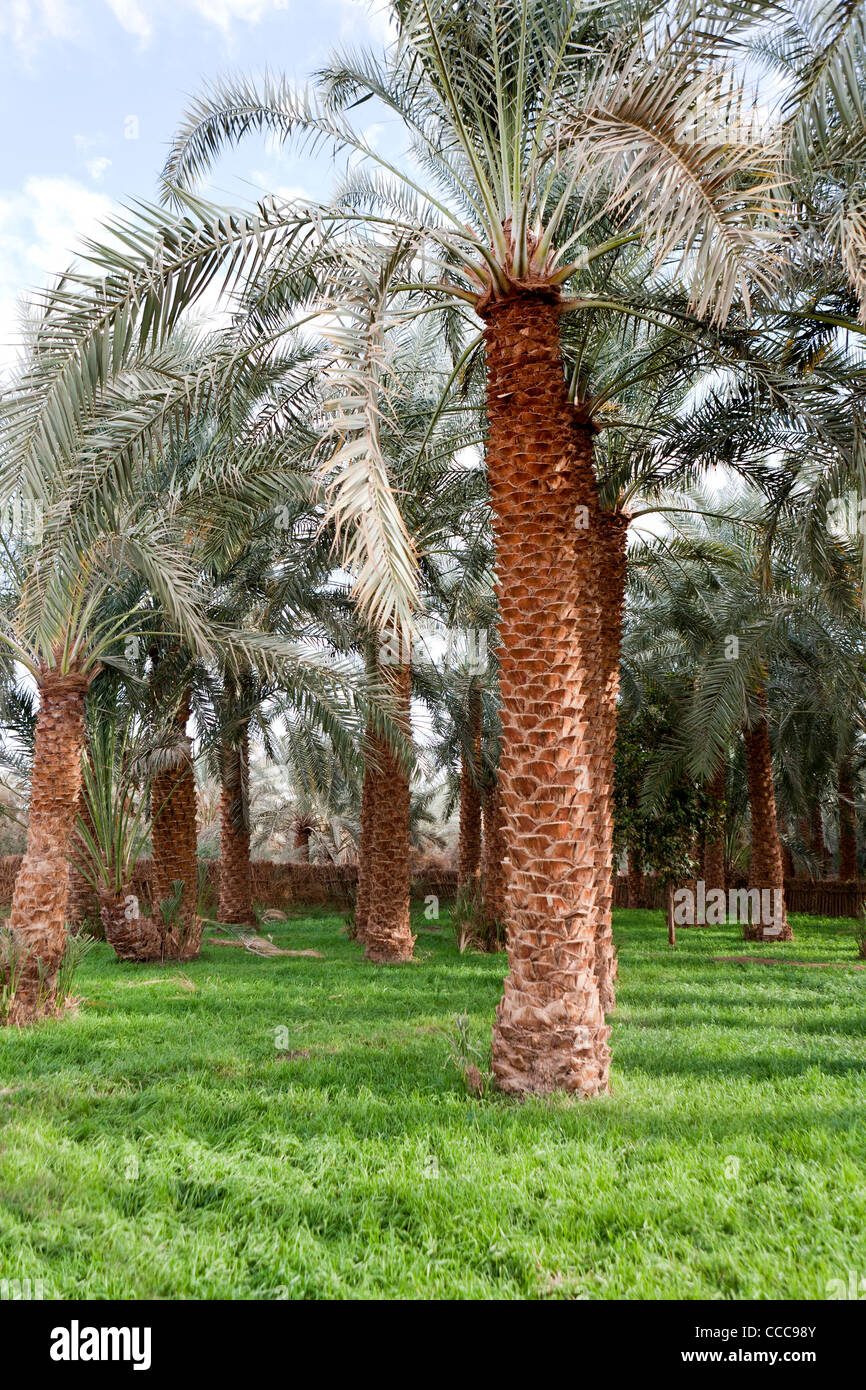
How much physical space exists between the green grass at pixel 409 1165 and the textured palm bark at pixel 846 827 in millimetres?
16215

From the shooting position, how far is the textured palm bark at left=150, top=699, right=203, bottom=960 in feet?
44.3

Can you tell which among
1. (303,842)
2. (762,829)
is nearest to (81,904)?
(762,829)

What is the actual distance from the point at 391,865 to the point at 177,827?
4081mm

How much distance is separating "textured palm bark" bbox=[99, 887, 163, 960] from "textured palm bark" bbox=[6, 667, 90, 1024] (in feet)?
10.0

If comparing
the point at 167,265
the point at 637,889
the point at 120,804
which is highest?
the point at 167,265

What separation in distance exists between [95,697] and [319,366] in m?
9.06

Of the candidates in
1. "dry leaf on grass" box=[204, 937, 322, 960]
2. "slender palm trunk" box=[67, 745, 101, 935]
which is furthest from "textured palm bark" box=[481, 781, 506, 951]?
"slender palm trunk" box=[67, 745, 101, 935]

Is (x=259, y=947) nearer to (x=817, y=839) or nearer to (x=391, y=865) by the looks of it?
(x=391, y=865)

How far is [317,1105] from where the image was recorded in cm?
512

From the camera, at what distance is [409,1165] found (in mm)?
4184

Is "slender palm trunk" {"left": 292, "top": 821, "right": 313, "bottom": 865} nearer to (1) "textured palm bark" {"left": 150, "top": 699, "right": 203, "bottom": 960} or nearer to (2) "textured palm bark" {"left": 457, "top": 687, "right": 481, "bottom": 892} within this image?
(2) "textured palm bark" {"left": 457, "top": 687, "right": 481, "bottom": 892}
